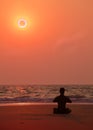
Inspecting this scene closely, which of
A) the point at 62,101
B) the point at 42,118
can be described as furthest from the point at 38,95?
the point at 42,118

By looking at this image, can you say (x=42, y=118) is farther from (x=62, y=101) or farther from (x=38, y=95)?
(x=38, y=95)

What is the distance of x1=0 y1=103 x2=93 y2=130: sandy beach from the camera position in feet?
19.6

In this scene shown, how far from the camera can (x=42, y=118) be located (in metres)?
6.83

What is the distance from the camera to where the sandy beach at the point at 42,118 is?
19.6 ft

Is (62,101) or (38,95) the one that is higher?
(38,95)

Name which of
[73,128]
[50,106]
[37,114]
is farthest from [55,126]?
[50,106]

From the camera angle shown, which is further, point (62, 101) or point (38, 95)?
point (38, 95)

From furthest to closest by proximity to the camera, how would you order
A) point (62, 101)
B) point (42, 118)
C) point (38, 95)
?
point (38, 95), point (62, 101), point (42, 118)

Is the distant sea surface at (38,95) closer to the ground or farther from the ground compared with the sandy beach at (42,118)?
farther from the ground

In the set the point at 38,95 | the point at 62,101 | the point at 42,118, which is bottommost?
the point at 42,118

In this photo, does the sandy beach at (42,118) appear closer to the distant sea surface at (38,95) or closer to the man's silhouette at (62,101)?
the man's silhouette at (62,101)

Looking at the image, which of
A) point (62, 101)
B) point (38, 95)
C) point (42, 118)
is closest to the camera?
point (42, 118)

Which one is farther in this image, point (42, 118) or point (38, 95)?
point (38, 95)

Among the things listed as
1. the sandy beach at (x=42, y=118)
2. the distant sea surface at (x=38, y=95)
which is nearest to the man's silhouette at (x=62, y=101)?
the sandy beach at (x=42, y=118)
